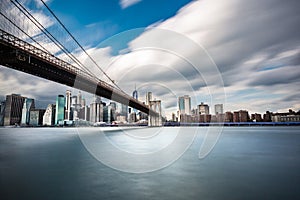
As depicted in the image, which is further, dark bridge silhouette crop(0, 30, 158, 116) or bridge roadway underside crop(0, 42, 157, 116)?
bridge roadway underside crop(0, 42, 157, 116)

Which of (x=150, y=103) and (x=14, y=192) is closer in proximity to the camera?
(x=14, y=192)

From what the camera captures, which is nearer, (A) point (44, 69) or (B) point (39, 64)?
(B) point (39, 64)

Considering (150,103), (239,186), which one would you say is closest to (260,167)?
(239,186)

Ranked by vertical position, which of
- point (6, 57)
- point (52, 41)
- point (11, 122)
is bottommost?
point (11, 122)

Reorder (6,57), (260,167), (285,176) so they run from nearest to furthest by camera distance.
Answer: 1. (285,176)
2. (260,167)
3. (6,57)

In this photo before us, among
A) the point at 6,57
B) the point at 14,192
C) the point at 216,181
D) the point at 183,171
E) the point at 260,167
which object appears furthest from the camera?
the point at 6,57

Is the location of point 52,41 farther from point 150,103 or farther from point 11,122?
point 11,122

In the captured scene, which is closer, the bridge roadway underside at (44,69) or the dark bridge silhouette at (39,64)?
the dark bridge silhouette at (39,64)
